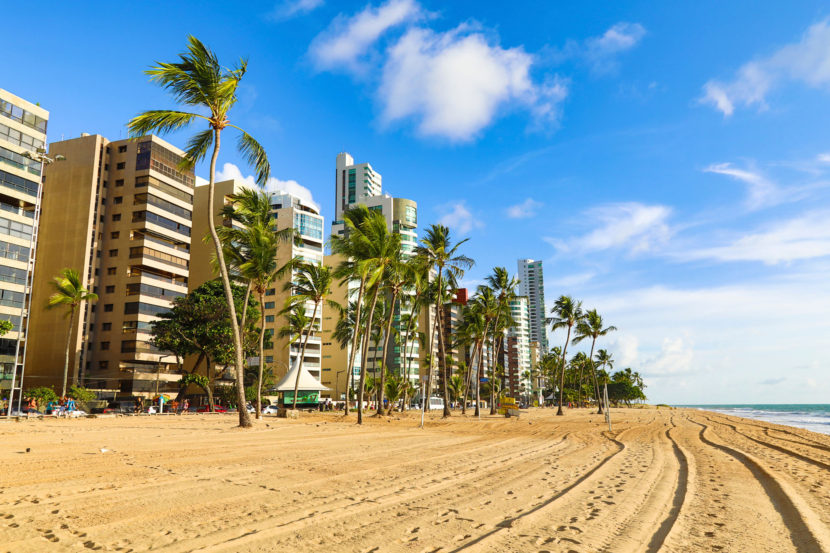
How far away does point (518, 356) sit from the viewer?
163 meters

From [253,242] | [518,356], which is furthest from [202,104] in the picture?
[518,356]

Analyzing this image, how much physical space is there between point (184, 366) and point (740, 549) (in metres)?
69.8

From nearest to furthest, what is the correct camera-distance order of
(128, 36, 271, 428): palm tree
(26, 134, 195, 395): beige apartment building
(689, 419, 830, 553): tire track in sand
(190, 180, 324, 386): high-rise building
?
(689, 419, 830, 553): tire track in sand, (128, 36, 271, 428): palm tree, (26, 134, 195, 395): beige apartment building, (190, 180, 324, 386): high-rise building

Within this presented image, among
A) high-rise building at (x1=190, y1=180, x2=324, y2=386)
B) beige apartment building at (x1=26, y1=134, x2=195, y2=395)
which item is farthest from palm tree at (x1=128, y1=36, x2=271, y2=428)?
high-rise building at (x1=190, y1=180, x2=324, y2=386)

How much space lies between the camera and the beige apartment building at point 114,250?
191 feet

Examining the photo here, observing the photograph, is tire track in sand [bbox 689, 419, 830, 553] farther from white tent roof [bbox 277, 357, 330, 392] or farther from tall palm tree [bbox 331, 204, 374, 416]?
white tent roof [bbox 277, 357, 330, 392]

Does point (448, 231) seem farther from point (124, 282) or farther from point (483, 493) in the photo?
point (124, 282)

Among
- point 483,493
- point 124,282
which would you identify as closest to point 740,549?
point 483,493

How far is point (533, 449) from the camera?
13.4 meters

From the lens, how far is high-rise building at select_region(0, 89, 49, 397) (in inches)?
1657

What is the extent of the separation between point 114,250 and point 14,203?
18.0m

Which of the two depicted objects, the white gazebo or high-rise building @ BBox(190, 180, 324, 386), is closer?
the white gazebo

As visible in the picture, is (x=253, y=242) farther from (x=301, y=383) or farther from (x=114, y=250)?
(x=114, y=250)

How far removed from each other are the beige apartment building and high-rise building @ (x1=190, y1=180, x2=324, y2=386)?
11.2m
